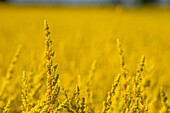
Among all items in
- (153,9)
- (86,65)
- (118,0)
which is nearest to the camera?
(86,65)

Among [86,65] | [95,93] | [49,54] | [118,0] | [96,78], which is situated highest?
[118,0]

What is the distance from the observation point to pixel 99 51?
2.72 m

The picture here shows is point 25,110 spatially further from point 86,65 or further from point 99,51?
point 99,51

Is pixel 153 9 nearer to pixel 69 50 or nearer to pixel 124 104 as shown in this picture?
pixel 69 50

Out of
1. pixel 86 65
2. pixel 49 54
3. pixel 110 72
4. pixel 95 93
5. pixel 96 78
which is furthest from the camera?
pixel 86 65

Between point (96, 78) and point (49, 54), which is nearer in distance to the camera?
point (49, 54)

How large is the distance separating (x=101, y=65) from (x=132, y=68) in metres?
0.26

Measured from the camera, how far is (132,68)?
210 cm

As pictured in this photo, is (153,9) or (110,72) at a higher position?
(153,9)

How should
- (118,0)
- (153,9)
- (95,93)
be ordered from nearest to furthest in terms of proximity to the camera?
(95,93) → (153,9) → (118,0)

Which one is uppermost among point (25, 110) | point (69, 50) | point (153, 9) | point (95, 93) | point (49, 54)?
point (153, 9)

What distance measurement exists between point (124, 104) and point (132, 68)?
4.06 ft

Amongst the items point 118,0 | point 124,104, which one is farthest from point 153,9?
point 124,104

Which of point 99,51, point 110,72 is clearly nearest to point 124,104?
point 110,72
